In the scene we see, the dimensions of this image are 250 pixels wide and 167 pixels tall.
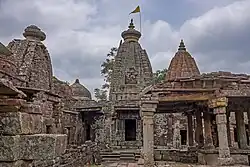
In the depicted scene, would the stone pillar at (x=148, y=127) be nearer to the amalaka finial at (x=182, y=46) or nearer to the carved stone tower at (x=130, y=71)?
the carved stone tower at (x=130, y=71)

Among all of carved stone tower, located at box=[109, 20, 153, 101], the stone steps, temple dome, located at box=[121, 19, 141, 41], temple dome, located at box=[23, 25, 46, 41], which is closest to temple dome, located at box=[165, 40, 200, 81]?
carved stone tower, located at box=[109, 20, 153, 101]

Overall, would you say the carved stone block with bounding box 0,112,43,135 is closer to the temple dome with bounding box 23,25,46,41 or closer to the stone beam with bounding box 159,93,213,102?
the stone beam with bounding box 159,93,213,102

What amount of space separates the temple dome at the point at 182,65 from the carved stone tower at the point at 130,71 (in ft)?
9.05

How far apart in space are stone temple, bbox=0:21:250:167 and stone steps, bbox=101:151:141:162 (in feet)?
0.21

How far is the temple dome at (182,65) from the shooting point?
63.6 ft

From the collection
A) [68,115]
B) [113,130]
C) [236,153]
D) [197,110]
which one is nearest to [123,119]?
[113,130]

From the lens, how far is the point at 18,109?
306 centimetres

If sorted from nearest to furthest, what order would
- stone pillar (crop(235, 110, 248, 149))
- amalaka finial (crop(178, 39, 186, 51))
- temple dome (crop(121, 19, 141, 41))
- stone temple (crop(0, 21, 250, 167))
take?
stone temple (crop(0, 21, 250, 167)), stone pillar (crop(235, 110, 248, 149)), amalaka finial (crop(178, 39, 186, 51)), temple dome (crop(121, 19, 141, 41))

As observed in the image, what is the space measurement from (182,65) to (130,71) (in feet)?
14.9

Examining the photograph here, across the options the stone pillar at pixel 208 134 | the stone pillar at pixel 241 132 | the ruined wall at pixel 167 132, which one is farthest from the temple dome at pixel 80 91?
the stone pillar at pixel 241 132

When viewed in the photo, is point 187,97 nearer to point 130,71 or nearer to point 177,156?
point 177,156

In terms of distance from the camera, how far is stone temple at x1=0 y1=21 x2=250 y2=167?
3156mm

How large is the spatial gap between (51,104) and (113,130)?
7630mm

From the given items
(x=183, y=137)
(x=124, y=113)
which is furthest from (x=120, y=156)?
(x=183, y=137)
